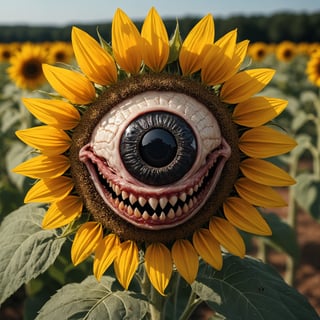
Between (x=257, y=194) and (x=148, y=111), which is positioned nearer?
(x=148, y=111)

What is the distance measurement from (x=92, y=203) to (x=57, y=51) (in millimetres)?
6544

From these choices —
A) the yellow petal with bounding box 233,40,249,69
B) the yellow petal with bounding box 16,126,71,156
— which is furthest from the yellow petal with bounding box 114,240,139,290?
the yellow petal with bounding box 233,40,249,69

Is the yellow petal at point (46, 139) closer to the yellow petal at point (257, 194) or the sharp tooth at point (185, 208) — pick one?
the sharp tooth at point (185, 208)

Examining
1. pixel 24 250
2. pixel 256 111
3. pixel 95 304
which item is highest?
pixel 256 111

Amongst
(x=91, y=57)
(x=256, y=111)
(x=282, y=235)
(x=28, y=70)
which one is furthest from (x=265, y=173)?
(x=28, y=70)

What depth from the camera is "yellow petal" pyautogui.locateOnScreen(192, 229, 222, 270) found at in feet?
4.49

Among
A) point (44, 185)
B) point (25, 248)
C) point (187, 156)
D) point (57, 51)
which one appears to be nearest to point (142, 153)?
point (187, 156)


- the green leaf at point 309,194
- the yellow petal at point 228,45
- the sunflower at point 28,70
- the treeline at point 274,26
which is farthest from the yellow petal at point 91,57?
the treeline at point 274,26

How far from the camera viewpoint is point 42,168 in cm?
141

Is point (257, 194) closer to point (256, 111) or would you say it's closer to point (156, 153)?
point (256, 111)

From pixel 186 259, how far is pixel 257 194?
11.0 inches

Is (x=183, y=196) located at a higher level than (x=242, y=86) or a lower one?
lower

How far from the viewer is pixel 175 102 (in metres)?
1.33

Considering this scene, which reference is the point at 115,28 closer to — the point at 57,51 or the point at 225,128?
the point at 225,128
